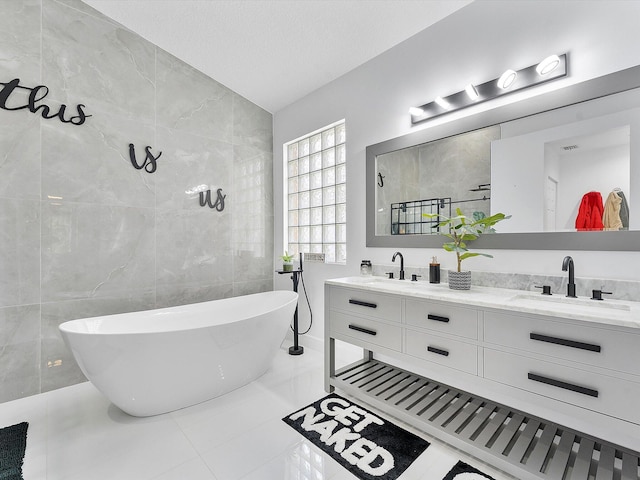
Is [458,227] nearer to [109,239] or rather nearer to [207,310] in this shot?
[207,310]

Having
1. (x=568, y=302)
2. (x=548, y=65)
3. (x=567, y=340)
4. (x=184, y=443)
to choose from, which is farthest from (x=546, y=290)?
(x=184, y=443)

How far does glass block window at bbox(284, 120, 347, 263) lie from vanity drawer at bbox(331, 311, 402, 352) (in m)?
0.85

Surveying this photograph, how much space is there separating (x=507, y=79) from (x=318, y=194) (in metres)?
1.85

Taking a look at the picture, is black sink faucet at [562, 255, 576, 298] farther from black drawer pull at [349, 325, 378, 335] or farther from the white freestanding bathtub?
the white freestanding bathtub

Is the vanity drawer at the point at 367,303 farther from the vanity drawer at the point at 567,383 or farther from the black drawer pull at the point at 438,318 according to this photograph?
the vanity drawer at the point at 567,383

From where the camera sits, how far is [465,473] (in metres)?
1.45

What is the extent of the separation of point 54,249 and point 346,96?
2.68 meters

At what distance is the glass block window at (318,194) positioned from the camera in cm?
297

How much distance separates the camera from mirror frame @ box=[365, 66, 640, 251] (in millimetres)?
1463

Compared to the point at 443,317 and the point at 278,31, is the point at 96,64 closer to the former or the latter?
the point at 278,31

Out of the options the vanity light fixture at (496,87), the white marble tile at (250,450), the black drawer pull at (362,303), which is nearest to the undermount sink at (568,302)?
the black drawer pull at (362,303)

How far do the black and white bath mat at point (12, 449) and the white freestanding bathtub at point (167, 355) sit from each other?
432 mm

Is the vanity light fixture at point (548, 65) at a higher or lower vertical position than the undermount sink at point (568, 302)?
higher

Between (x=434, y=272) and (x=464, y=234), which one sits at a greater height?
(x=464, y=234)
